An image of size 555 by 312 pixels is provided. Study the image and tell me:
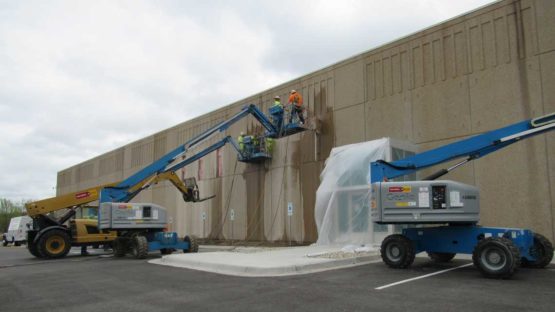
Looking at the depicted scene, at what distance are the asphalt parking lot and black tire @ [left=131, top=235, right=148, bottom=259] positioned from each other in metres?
4.74

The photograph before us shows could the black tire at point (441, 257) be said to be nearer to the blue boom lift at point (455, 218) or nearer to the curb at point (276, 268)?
the blue boom lift at point (455, 218)

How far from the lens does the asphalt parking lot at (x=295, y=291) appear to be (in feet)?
25.5

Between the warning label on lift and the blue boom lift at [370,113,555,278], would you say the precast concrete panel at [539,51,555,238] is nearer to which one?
the blue boom lift at [370,113,555,278]

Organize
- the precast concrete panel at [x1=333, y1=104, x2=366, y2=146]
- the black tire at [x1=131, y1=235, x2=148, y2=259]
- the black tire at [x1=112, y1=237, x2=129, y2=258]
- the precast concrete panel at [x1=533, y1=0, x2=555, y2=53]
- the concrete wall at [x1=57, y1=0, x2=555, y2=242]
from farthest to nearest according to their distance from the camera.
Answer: the precast concrete panel at [x1=333, y1=104, x2=366, y2=146] < the black tire at [x1=112, y1=237, x2=129, y2=258] < the black tire at [x1=131, y1=235, x2=148, y2=259] < the concrete wall at [x1=57, y1=0, x2=555, y2=242] < the precast concrete panel at [x1=533, y1=0, x2=555, y2=53]

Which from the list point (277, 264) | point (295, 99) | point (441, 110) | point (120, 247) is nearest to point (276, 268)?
point (277, 264)

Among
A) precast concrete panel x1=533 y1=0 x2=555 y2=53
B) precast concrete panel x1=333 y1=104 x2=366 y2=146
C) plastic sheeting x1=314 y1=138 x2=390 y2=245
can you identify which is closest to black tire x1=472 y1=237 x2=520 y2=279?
plastic sheeting x1=314 y1=138 x2=390 y2=245

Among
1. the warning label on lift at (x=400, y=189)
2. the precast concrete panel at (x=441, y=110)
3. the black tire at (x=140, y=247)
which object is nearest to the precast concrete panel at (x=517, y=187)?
the precast concrete panel at (x=441, y=110)

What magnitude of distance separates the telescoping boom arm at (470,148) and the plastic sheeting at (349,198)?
481cm

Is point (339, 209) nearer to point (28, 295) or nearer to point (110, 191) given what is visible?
point (110, 191)

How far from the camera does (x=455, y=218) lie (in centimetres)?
1133

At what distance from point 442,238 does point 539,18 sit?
9220 millimetres

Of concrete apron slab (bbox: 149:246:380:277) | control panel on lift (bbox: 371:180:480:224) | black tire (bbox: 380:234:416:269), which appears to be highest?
control panel on lift (bbox: 371:180:480:224)

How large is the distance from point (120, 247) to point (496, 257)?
47.7 feet

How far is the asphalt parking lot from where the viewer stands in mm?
7758
